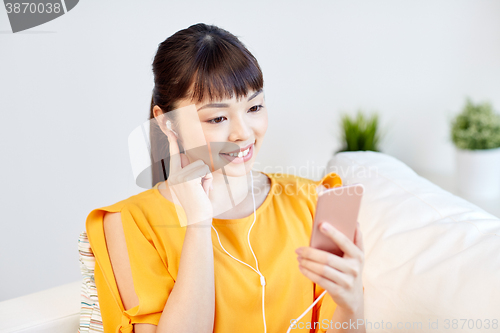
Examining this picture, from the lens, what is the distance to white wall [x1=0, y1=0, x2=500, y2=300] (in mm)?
1585

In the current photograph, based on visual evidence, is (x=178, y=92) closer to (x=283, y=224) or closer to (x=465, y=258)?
(x=283, y=224)

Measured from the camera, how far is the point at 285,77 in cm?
244

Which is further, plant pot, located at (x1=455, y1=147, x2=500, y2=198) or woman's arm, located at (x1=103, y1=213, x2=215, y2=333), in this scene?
plant pot, located at (x1=455, y1=147, x2=500, y2=198)

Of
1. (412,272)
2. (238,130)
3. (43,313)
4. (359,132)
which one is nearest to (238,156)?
(238,130)

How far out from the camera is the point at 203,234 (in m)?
0.89

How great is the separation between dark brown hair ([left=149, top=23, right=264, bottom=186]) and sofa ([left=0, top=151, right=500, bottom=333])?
1.62 feet

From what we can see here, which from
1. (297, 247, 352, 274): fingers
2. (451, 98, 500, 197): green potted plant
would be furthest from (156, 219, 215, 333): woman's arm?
(451, 98, 500, 197): green potted plant

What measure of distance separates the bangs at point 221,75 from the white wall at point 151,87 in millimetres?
906

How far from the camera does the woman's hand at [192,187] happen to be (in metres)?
0.91

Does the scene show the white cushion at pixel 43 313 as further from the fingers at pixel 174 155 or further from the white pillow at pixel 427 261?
the white pillow at pixel 427 261

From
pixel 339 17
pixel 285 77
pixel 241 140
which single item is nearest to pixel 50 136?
pixel 241 140

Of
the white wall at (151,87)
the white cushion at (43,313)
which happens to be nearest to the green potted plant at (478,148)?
the white wall at (151,87)

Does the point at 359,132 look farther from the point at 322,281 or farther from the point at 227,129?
the point at 322,281

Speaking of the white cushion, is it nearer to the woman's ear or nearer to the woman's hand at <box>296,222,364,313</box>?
the woman's ear
